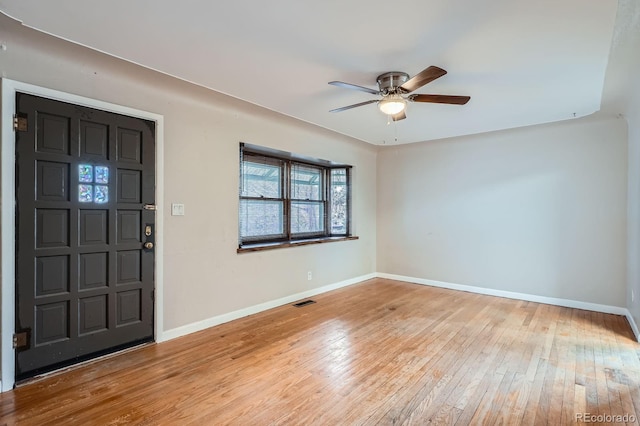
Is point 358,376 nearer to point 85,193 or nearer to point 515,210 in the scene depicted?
point 85,193

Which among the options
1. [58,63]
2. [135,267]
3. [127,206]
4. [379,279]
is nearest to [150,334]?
[135,267]

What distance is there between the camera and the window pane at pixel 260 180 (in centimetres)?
417

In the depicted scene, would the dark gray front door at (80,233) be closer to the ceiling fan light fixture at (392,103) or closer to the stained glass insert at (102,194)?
the stained glass insert at (102,194)

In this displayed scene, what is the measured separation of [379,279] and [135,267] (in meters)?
4.18

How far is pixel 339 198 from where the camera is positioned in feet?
18.6

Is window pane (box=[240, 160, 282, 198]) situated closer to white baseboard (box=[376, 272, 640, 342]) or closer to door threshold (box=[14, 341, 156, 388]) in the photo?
door threshold (box=[14, 341, 156, 388])

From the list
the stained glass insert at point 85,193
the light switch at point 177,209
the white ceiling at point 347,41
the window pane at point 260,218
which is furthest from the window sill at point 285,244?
the white ceiling at point 347,41

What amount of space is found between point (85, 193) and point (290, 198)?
8.65 feet

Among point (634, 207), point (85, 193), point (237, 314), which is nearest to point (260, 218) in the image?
point (237, 314)

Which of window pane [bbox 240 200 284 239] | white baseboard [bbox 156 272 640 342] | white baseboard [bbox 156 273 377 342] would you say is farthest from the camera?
window pane [bbox 240 200 284 239]

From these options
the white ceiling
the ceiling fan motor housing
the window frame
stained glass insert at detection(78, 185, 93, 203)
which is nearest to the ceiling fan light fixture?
the ceiling fan motor housing

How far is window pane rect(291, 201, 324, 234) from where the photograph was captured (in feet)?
16.1

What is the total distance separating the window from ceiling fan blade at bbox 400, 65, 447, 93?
212 cm

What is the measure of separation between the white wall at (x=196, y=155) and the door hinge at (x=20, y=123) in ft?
0.92
